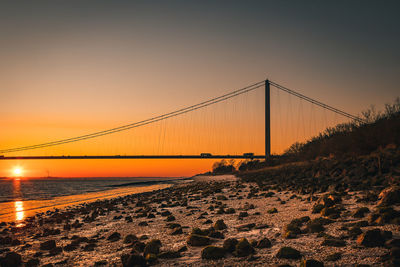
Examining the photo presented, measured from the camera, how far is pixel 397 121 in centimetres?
1216

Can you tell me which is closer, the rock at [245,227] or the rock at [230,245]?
the rock at [230,245]

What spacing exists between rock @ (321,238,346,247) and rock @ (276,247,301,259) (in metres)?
0.49

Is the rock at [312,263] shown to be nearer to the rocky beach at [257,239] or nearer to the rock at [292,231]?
the rocky beach at [257,239]

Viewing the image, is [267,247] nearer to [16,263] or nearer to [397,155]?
[16,263]

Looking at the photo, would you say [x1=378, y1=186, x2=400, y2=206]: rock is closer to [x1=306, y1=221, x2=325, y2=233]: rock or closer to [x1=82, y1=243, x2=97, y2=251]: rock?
[x1=306, y1=221, x2=325, y2=233]: rock

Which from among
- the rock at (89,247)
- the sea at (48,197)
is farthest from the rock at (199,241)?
the sea at (48,197)

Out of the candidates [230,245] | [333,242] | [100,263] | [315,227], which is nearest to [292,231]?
[315,227]

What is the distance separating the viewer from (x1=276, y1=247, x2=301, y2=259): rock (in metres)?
3.59

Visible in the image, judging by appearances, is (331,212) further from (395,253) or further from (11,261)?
(11,261)

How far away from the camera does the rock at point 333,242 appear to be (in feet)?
12.2

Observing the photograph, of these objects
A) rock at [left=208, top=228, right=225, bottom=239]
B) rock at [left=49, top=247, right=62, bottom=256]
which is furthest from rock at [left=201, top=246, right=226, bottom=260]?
rock at [left=49, top=247, right=62, bottom=256]

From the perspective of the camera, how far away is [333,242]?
3791 millimetres

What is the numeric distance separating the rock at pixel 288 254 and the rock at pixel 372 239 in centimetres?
83

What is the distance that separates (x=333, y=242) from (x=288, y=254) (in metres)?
0.71
